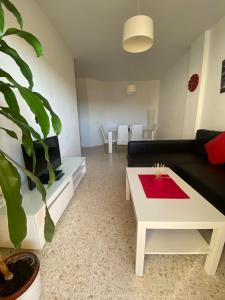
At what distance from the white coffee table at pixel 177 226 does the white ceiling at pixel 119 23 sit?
91.9 inches

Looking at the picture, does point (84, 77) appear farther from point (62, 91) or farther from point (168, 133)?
point (168, 133)

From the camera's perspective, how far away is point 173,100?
411 centimetres

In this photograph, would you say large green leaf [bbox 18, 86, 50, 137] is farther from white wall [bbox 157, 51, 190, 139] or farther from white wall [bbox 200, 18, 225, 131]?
Result: white wall [bbox 157, 51, 190, 139]

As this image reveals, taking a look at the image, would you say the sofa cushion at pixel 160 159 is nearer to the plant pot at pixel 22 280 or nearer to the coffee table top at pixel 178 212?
the coffee table top at pixel 178 212

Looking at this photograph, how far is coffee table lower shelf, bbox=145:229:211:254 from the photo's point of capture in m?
0.99

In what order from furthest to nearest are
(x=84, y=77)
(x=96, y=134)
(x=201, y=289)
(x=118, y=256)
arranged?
(x=96, y=134) → (x=84, y=77) → (x=118, y=256) → (x=201, y=289)

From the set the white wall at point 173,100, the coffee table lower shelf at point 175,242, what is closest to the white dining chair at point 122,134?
the white wall at point 173,100

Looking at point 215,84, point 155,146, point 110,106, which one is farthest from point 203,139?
point 110,106

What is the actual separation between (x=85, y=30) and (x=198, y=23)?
1.77 meters

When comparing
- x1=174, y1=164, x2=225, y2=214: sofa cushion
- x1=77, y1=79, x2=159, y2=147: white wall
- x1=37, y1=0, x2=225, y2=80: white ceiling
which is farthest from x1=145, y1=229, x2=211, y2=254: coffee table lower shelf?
x1=77, y1=79, x2=159, y2=147: white wall

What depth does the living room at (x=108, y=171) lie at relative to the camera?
758 millimetres

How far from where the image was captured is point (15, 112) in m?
0.58

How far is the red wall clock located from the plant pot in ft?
11.3

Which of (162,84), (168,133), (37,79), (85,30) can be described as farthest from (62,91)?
(162,84)
